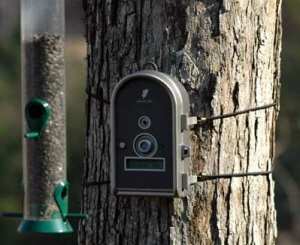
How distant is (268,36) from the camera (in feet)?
14.4

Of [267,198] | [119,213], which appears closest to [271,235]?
[267,198]

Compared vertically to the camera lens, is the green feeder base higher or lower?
lower

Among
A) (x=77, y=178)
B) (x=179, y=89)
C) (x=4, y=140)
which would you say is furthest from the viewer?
(x=4, y=140)

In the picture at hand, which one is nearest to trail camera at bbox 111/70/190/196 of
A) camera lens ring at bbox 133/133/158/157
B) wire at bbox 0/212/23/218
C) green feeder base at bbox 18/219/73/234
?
camera lens ring at bbox 133/133/158/157

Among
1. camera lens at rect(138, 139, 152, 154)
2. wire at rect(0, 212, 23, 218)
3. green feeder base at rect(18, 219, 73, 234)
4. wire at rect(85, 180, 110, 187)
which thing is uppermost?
camera lens at rect(138, 139, 152, 154)

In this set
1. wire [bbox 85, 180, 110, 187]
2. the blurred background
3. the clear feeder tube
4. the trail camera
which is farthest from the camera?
the blurred background

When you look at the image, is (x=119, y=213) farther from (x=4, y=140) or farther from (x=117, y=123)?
(x=4, y=140)

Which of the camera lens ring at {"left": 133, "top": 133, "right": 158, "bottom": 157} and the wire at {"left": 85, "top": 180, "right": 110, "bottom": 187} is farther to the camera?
the wire at {"left": 85, "top": 180, "right": 110, "bottom": 187}

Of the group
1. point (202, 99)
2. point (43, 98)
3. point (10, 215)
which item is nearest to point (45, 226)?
point (10, 215)

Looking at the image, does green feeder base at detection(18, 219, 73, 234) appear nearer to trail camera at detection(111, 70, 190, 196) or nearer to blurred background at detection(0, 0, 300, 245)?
trail camera at detection(111, 70, 190, 196)

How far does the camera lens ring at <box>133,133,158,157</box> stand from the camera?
4.19 meters

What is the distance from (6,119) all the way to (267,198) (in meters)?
16.6

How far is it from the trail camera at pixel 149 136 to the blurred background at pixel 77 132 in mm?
12517

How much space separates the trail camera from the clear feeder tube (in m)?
0.40
